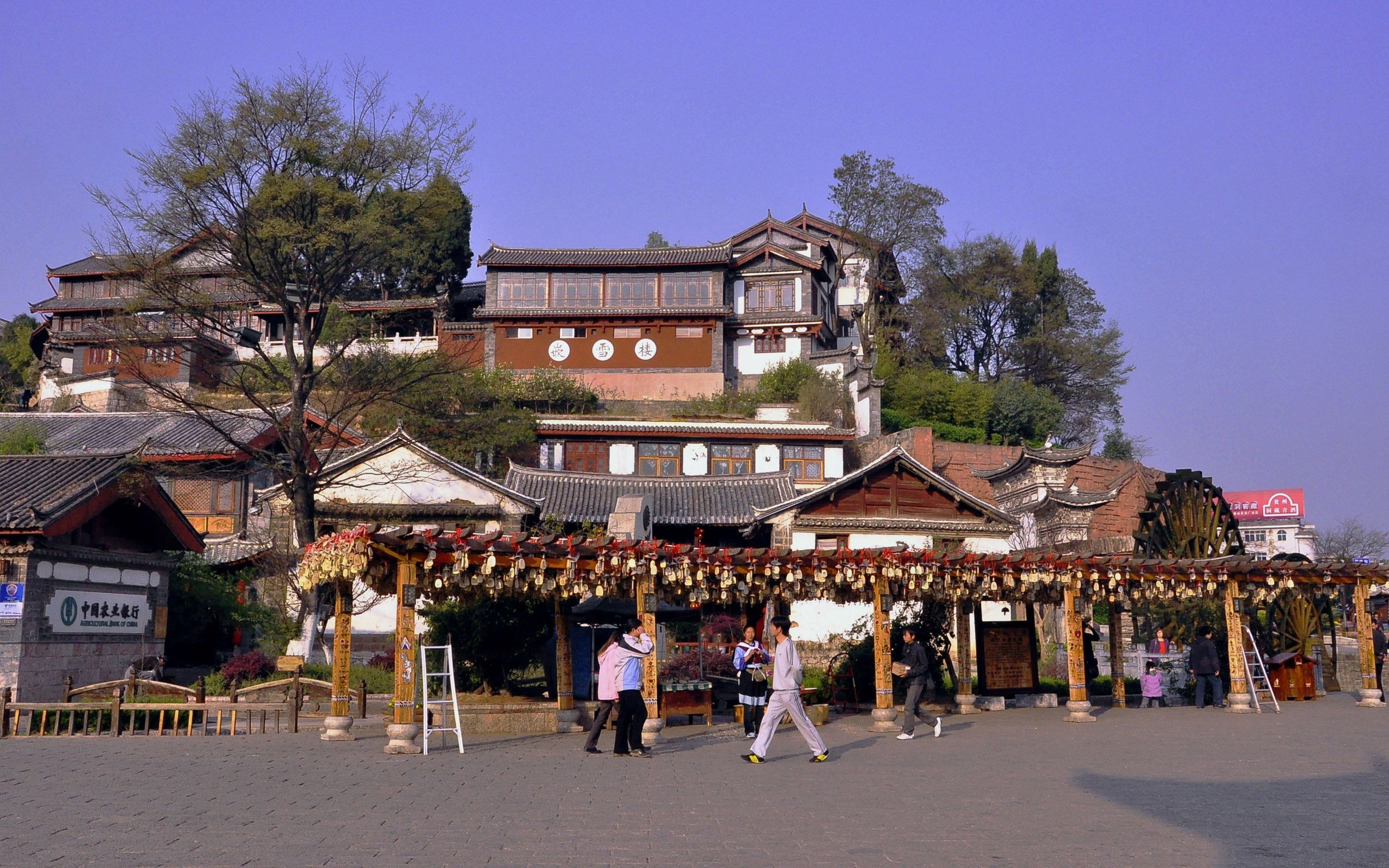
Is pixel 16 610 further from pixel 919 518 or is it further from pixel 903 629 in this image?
pixel 919 518

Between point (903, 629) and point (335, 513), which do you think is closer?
point (903, 629)

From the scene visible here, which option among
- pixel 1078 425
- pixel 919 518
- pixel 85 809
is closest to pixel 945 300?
Result: pixel 1078 425

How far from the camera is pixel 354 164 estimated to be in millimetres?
25188

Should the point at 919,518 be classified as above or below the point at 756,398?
below

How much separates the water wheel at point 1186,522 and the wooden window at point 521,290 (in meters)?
33.6

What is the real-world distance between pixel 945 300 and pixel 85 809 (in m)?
50.9

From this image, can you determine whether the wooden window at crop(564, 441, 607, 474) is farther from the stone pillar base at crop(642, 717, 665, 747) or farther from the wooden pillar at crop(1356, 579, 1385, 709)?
the stone pillar base at crop(642, 717, 665, 747)

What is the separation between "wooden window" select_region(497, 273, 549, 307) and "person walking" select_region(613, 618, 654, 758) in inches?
1566

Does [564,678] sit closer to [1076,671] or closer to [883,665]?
[883,665]

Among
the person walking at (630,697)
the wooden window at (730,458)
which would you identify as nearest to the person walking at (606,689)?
the person walking at (630,697)

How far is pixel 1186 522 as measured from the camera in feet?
79.5

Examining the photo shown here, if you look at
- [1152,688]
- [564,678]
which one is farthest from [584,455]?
[564,678]

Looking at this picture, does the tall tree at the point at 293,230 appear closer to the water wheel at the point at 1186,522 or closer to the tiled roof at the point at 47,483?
the tiled roof at the point at 47,483

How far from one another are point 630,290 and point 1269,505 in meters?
50.3
